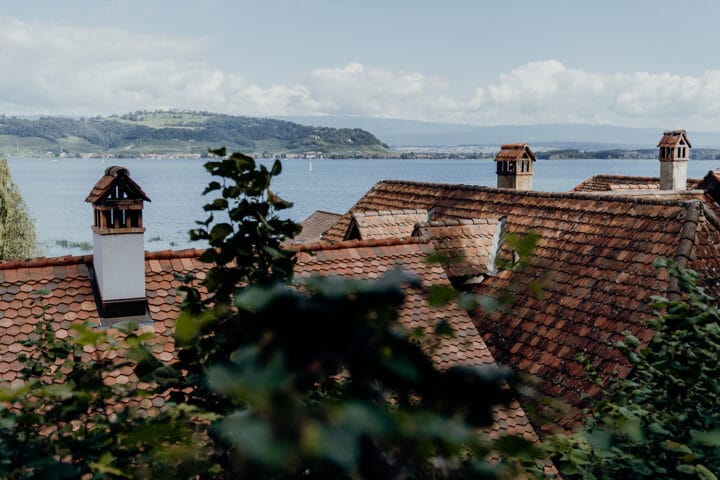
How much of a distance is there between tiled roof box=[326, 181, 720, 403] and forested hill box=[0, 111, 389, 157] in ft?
359

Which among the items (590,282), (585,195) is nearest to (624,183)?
(585,195)

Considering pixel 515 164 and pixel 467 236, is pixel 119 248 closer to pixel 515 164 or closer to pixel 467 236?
pixel 467 236

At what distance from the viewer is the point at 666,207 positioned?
12328 mm

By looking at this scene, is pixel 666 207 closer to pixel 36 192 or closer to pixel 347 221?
pixel 347 221

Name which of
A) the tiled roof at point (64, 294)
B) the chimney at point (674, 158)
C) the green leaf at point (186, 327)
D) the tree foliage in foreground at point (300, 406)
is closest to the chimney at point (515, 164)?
the chimney at point (674, 158)

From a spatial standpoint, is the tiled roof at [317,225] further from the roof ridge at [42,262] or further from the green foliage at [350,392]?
the green foliage at [350,392]

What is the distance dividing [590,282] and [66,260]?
24.9ft

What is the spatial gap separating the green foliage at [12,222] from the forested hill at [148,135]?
8019 centimetres

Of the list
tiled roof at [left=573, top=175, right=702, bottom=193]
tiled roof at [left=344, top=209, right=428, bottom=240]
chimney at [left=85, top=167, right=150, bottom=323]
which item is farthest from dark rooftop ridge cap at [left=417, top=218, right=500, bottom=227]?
tiled roof at [left=573, top=175, right=702, bottom=193]

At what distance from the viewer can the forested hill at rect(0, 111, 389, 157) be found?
145125mm

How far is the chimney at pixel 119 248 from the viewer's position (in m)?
10.2

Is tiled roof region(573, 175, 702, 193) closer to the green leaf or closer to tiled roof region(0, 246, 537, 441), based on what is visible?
tiled roof region(0, 246, 537, 441)

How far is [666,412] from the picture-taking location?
12.7 feet

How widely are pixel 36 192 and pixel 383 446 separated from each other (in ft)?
444
